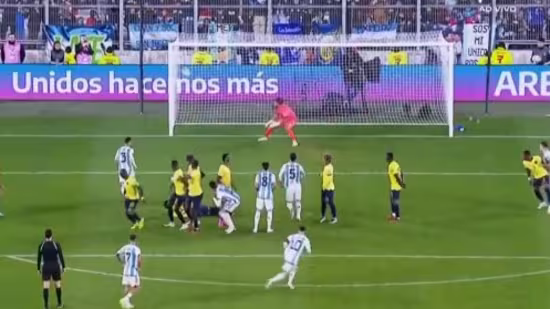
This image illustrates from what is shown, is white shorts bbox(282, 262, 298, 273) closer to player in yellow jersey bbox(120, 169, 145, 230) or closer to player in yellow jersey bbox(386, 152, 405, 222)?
player in yellow jersey bbox(120, 169, 145, 230)

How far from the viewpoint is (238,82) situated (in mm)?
49531

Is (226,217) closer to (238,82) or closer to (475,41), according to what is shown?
(238,82)

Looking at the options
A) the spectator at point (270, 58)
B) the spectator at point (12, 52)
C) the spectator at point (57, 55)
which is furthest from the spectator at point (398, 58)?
the spectator at point (12, 52)

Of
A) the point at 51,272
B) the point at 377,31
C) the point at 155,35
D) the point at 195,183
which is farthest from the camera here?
the point at 155,35

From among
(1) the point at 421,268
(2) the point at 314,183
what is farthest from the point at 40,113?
(1) the point at 421,268

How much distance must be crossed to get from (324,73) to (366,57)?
1.78 meters

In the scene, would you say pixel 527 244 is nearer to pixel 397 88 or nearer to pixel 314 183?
pixel 314 183

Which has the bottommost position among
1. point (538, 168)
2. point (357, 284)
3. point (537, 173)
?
point (357, 284)

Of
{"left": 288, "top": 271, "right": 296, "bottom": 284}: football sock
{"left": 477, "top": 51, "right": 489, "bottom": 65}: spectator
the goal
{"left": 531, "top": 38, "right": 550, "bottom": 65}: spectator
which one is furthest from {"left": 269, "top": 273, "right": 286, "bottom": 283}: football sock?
{"left": 531, "top": 38, "right": 550, "bottom": 65}: spectator

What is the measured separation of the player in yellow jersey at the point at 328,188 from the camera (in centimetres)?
3138

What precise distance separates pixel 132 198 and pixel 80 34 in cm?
2529

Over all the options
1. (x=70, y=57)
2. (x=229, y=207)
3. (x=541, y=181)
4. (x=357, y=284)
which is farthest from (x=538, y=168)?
(x=70, y=57)

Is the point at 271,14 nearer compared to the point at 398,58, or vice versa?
the point at 398,58

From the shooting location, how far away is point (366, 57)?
49.7 m
